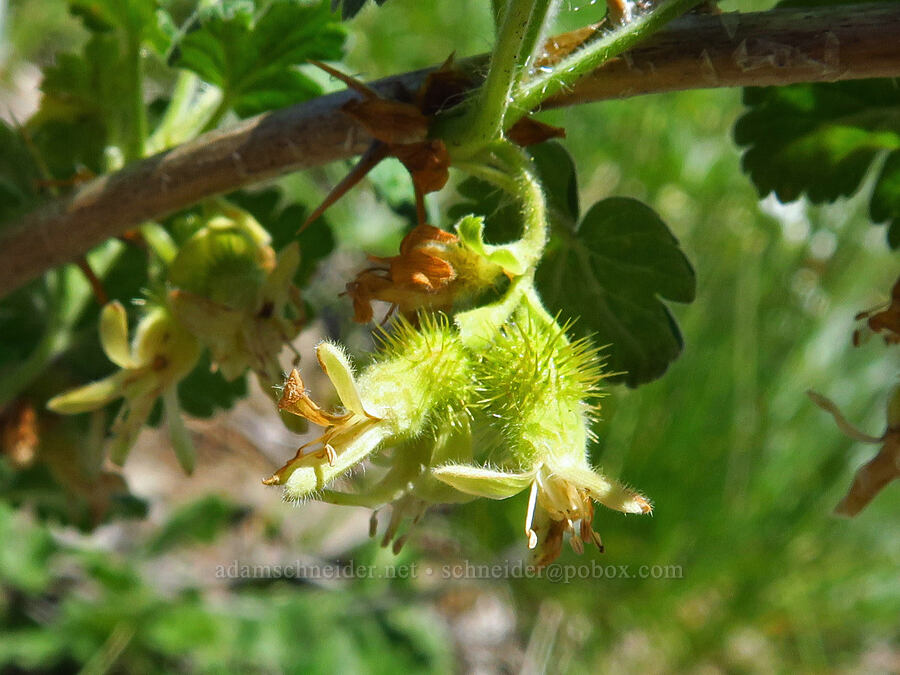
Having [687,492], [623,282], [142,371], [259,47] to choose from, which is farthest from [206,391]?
[687,492]

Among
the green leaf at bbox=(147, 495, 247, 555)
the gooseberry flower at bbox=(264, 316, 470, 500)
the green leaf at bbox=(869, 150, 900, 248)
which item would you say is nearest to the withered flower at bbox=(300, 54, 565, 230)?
the gooseberry flower at bbox=(264, 316, 470, 500)

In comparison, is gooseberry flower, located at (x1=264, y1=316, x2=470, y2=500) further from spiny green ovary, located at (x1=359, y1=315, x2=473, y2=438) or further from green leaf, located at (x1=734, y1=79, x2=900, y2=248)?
green leaf, located at (x1=734, y1=79, x2=900, y2=248)

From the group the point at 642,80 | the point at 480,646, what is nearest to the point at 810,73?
the point at 642,80

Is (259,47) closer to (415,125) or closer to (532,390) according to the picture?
(415,125)

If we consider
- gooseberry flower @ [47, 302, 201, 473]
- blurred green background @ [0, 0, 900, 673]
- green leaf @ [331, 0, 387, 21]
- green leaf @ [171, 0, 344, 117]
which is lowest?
blurred green background @ [0, 0, 900, 673]

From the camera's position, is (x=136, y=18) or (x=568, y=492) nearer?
(x=568, y=492)

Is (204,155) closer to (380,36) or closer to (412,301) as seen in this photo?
(412,301)
